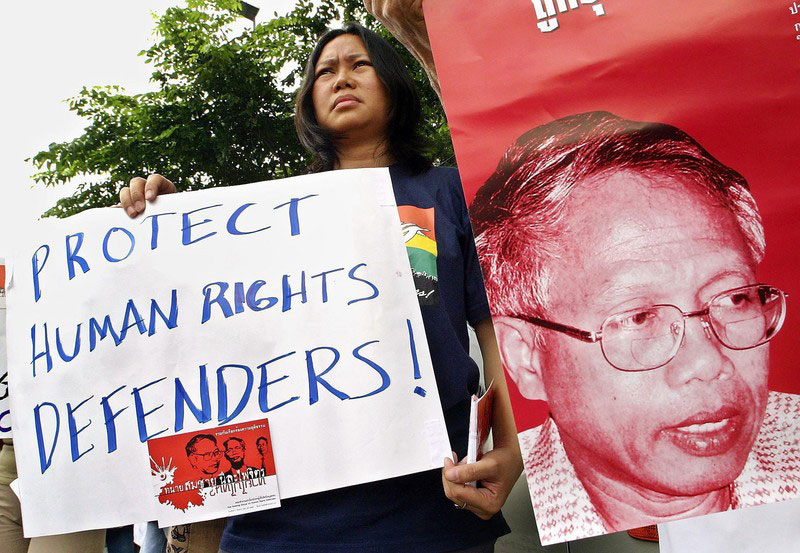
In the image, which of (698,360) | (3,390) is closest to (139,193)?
(3,390)

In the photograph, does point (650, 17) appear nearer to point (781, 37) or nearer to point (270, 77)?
point (781, 37)

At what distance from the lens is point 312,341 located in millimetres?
1191

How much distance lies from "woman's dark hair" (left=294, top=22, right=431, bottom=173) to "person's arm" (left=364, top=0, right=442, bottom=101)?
0.22 meters

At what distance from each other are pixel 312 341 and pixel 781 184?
2.66ft

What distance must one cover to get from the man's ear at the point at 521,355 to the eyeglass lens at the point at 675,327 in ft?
0.33

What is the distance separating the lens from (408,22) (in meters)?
1.18

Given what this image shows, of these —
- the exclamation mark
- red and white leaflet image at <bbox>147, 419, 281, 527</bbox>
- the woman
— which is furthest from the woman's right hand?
the exclamation mark

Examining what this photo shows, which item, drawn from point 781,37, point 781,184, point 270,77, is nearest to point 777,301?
point 781,184

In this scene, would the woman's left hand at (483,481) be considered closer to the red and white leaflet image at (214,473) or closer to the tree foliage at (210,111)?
the red and white leaflet image at (214,473)

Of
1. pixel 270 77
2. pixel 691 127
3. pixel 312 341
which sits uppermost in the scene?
pixel 270 77

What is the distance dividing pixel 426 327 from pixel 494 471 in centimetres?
30

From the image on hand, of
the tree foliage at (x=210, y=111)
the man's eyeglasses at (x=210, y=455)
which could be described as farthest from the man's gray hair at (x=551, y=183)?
the tree foliage at (x=210, y=111)

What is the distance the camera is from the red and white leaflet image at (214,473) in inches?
44.4

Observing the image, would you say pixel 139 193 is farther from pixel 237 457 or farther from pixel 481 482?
pixel 481 482
